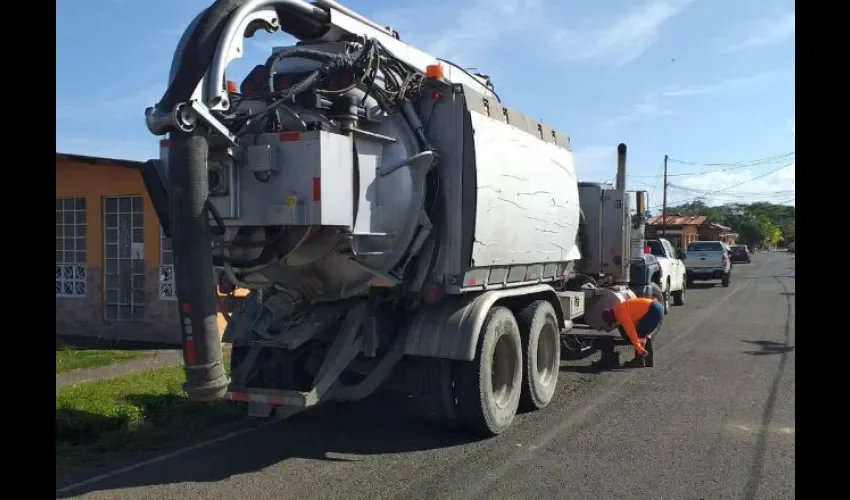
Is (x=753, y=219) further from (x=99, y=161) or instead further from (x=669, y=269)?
(x=99, y=161)

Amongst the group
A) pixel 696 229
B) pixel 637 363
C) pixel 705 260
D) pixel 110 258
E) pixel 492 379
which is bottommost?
pixel 637 363

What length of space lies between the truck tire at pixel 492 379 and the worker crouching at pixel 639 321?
11.1 ft

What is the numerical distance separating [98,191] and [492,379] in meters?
9.19

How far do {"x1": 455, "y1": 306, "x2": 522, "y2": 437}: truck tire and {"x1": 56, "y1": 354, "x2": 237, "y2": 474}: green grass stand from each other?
258 cm

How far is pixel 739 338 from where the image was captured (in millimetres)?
13680

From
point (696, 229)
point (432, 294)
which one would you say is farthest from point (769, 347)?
point (696, 229)

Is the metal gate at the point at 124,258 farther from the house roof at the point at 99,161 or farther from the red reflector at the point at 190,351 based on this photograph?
the red reflector at the point at 190,351

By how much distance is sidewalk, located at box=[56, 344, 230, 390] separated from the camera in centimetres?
948

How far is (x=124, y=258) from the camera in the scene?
1343cm

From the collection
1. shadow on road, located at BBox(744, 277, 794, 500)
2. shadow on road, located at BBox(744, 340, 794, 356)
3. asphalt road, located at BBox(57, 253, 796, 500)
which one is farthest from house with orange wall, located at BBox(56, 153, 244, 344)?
shadow on road, located at BBox(744, 340, 794, 356)

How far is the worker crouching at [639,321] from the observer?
34.3 feet

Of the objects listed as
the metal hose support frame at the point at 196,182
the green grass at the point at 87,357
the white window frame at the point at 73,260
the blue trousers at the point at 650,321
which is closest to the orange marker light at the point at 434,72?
the metal hose support frame at the point at 196,182
